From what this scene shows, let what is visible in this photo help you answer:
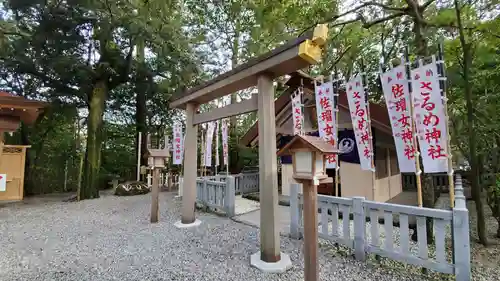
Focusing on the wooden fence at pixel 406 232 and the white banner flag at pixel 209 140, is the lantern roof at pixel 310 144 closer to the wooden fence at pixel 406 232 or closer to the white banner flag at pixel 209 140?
the wooden fence at pixel 406 232

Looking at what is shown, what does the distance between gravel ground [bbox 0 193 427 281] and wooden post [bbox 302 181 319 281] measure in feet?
2.54

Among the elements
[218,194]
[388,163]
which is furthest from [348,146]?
[218,194]

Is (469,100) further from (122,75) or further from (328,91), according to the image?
(122,75)

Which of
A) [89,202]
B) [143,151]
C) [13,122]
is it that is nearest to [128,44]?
[143,151]

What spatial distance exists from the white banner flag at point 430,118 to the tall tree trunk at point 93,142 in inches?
421

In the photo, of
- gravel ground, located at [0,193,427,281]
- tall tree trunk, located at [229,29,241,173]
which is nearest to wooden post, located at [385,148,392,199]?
gravel ground, located at [0,193,427,281]

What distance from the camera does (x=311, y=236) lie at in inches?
105

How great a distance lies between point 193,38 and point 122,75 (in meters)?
3.30

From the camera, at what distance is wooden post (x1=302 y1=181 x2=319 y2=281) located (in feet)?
8.69

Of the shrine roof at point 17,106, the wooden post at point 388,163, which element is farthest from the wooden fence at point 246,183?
the shrine roof at point 17,106

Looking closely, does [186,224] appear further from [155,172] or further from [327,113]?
[327,113]

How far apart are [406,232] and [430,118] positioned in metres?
1.55

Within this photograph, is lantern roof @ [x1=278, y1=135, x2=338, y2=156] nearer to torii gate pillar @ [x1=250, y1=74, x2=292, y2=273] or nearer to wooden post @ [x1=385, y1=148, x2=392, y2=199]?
torii gate pillar @ [x1=250, y1=74, x2=292, y2=273]

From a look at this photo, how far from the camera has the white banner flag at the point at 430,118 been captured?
3463 millimetres
